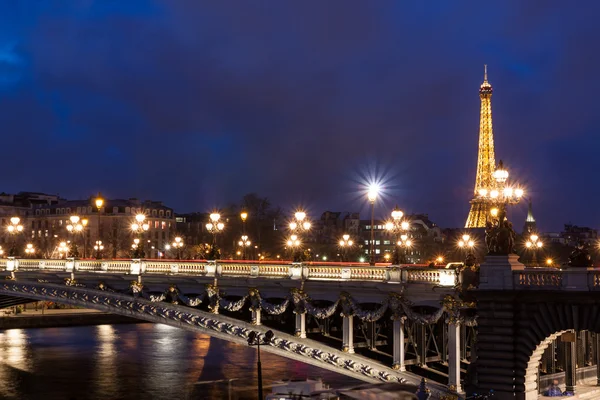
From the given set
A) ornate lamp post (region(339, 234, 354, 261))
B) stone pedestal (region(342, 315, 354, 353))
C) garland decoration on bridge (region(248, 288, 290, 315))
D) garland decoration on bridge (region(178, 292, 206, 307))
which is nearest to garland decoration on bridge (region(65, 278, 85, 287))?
garland decoration on bridge (region(178, 292, 206, 307))

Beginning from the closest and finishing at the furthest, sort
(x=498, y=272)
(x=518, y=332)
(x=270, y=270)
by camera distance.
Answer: (x=518, y=332) → (x=498, y=272) → (x=270, y=270)

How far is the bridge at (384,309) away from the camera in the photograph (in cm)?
2623

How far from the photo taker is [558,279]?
25922mm

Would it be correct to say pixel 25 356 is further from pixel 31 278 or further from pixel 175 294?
pixel 175 294

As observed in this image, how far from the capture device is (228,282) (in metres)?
38.8

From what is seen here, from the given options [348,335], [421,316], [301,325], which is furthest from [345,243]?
[421,316]

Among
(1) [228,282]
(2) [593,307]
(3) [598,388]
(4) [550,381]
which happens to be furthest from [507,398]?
(1) [228,282]

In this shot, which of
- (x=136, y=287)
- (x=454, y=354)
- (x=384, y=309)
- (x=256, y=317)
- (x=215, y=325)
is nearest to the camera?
(x=454, y=354)

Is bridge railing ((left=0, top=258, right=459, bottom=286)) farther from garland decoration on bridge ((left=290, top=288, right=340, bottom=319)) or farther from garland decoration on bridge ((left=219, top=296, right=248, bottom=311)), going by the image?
garland decoration on bridge ((left=219, top=296, right=248, bottom=311))

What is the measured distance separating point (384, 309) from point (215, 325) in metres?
10.8

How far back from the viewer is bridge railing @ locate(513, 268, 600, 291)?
25.3m

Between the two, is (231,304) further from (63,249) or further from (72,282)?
(63,249)

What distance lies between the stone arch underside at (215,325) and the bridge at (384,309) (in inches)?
2.0

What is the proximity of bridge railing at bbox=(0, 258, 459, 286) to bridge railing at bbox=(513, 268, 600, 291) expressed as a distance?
2.90 m
